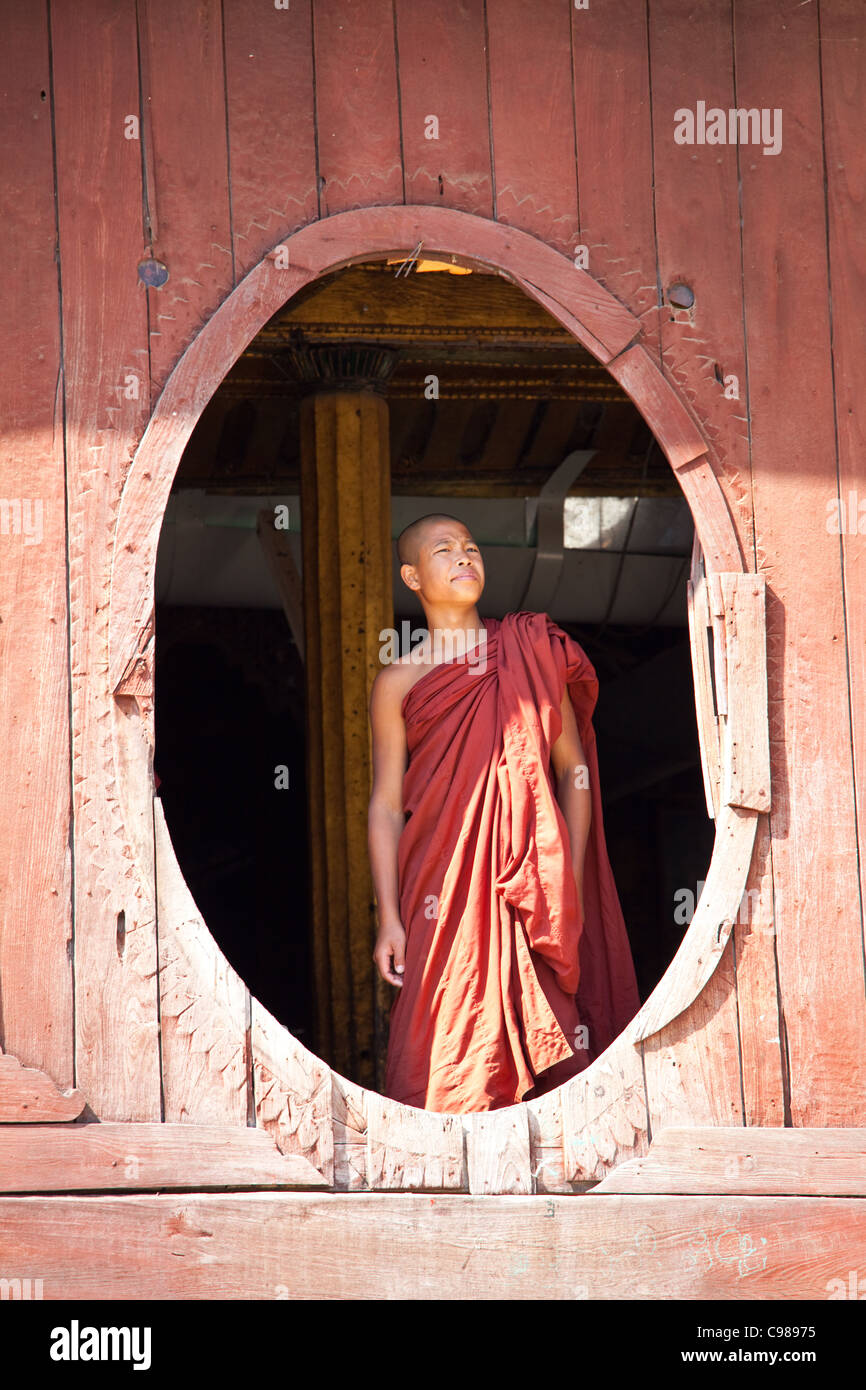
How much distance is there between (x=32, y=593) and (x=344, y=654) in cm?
198

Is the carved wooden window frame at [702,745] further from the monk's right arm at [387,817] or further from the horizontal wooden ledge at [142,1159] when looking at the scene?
the monk's right arm at [387,817]

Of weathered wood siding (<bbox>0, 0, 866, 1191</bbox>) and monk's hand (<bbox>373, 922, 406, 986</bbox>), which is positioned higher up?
weathered wood siding (<bbox>0, 0, 866, 1191</bbox>)

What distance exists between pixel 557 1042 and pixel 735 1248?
0.77m

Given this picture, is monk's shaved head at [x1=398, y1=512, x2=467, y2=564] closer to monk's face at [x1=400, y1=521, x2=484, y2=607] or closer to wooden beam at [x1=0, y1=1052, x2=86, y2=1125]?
monk's face at [x1=400, y1=521, x2=484, y2=607]

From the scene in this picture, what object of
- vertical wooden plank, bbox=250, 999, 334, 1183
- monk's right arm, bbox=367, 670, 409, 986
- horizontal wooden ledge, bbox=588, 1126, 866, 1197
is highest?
monk's right arm, bbox=367, 670, 409, 986

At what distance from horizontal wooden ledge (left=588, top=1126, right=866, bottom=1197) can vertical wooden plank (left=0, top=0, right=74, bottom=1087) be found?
58.5 inches

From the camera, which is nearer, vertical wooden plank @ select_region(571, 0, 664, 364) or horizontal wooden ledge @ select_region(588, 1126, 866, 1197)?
horizontal wooden ledge @ select_region(588, 1126, 866, 1197)

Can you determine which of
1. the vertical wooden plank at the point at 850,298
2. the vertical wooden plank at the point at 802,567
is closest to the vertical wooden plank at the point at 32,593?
the vertical wooden plank at the point at 802,567

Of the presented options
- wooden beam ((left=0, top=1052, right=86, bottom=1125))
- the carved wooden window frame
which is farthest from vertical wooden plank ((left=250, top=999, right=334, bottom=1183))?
wooden beam ((left=0, top=1052, right=86, bottom=1125))

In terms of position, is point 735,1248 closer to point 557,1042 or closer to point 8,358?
point 557,1042

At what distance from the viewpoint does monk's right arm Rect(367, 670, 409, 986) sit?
538 cm

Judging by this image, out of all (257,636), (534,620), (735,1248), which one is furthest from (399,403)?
(735,1248)

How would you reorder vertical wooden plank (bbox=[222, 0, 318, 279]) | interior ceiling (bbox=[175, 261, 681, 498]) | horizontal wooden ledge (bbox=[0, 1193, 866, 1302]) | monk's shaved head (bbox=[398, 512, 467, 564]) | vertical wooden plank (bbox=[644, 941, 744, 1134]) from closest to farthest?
horizontal wooden ledge (bbox=[0, 1193, 866, 1302]) < vertical wooden plank (bbox=[644, 941, 744, 1134]) < vertical wooden plank (bbox=[222, 0, 318, 279]) < monk's shaved head (bbox=[398, 512, 467, 564]) < interior ceiling (bbox=[175, 261, 681, 498])

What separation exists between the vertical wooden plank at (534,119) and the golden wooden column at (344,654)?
1.64 metres
